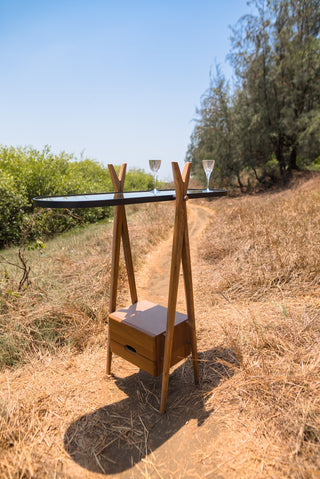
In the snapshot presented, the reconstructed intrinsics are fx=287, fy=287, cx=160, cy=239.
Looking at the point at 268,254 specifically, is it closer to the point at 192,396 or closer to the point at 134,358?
the point at 192,396

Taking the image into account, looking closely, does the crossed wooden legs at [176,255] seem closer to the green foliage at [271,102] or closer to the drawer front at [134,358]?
the drawer front at [134,358]

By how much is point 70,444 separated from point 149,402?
564 mm

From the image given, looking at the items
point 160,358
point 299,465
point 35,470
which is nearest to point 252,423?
point 299,465

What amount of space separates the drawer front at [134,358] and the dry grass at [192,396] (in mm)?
268

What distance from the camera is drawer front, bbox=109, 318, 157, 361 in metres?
1.89

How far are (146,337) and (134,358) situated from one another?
0.84 feet

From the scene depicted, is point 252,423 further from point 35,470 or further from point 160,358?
point 35,470

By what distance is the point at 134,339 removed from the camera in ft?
6.53

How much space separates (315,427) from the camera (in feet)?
4.58

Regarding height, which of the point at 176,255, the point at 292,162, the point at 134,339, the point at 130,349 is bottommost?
the point at 130,349

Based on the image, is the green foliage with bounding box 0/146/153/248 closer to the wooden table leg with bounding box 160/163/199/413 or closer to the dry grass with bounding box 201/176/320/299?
the dry grass with bounding box 201/176/320/299

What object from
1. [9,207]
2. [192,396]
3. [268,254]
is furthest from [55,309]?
[9,207]

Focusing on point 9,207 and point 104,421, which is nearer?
point 104,421

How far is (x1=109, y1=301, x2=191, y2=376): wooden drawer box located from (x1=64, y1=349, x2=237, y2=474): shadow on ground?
261mm
